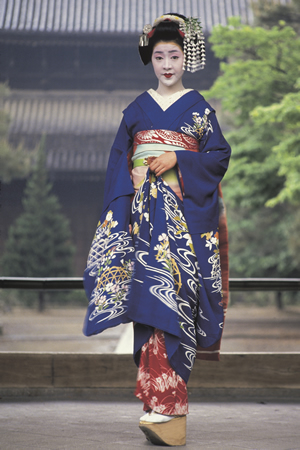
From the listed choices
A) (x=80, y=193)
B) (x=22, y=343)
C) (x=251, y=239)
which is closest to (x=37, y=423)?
(x=22, y=343)

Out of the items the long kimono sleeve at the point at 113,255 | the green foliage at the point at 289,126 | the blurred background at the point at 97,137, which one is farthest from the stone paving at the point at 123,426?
the blurred background at the point at 97,137

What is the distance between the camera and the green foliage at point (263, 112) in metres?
8.06

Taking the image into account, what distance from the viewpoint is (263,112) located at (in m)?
7.53

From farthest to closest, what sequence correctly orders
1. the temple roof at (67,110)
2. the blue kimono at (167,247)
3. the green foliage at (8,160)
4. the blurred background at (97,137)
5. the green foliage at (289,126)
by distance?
the temple roof at (67,110) → the green foliage at (8,160) → the blurred background at (97,137) → the green foliage at (289,126) → the blue kimono at (167,247)

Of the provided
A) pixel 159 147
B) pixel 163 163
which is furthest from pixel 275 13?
pixel 163 163

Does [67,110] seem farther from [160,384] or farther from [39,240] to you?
[160,384]

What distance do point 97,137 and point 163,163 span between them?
14539mm

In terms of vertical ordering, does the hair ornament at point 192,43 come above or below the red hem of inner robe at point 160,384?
above

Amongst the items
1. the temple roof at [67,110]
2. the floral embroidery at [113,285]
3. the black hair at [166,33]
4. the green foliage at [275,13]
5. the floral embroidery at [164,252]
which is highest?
the green foliage at [275,13]

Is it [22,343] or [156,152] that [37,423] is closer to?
[156,152]

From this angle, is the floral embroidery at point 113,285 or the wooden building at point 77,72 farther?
the wooden building at point 77,72

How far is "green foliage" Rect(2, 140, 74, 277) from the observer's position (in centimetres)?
1472

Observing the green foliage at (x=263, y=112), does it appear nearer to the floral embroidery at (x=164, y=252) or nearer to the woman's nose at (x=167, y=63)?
the woman's nose at (x=167, y=63)

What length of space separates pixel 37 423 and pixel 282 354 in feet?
4.93
